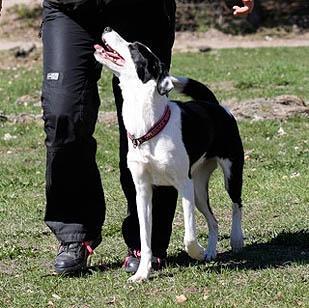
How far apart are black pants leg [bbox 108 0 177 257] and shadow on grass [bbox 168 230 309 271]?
234 millimetres

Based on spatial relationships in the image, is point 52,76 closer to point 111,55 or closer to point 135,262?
point 111,55

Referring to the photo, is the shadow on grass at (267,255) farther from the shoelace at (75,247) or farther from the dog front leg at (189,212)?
the shoelace at (75,247)

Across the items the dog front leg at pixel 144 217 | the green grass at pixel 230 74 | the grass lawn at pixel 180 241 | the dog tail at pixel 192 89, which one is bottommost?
the green grass at pixel 230 74

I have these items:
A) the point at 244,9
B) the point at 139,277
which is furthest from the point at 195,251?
the point at 244,9

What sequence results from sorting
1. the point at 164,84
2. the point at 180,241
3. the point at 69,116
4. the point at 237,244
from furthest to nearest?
the point at 180,241 < the point at 237,244 < the point at 69,116 < the point at 164,84

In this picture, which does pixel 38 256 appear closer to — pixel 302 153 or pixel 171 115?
pixel 171 115

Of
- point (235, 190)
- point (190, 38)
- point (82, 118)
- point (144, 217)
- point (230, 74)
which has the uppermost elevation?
point (82, 118)

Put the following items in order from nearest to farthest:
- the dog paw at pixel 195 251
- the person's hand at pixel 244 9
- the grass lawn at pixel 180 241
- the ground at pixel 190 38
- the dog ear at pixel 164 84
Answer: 1. the grass lawn at pixel 180 241
2. the dog ear at pixel 164 84
3. the dog paw at pixel 195 251
4. the person's hand at pixel 244 9
5. the ground at pixel 190 38

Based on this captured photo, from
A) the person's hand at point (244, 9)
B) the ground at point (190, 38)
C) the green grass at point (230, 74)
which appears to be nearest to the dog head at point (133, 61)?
the person's hand at point (244, 9)

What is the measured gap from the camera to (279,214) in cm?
682

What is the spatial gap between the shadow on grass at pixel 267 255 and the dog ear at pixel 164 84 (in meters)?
1.03

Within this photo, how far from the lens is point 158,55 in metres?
5.51

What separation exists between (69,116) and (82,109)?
0.09 metres

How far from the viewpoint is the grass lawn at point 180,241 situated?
4945 millimetres
